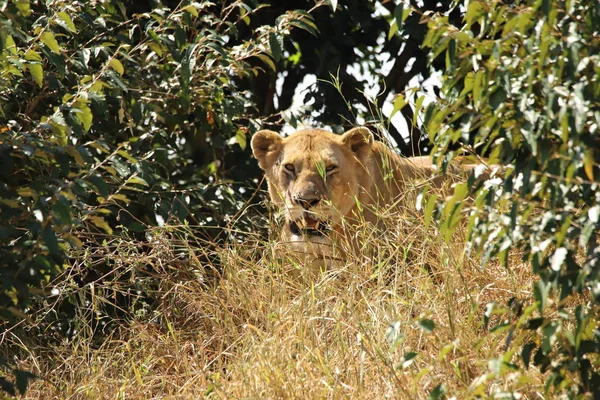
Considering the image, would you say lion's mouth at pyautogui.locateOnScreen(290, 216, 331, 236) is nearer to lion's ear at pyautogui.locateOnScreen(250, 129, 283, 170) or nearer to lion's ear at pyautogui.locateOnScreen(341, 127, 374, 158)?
lion's ear at pyautogui.locateOnScreen(341, 127, 374, 158)

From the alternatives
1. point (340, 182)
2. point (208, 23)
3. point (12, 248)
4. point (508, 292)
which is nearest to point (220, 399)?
point (12, 248)

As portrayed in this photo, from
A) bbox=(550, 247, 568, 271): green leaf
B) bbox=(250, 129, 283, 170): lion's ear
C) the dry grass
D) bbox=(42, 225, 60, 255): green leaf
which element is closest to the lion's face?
bbox=(250, 129, 283, 170): lion's ear

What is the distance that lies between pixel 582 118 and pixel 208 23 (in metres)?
4.73

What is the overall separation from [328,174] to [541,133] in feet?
10.7

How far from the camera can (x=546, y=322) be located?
3174 millimetres

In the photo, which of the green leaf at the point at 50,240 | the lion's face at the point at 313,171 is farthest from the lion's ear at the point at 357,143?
the green leaf at the point at 50,240

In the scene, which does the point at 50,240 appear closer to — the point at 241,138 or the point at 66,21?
the point at 66,21

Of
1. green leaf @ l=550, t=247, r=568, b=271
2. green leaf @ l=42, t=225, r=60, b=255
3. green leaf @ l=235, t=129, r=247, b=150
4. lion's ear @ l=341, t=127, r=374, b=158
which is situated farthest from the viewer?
green leaf @ l=235, t=129, r=247, b=150

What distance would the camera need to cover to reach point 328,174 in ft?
20.7

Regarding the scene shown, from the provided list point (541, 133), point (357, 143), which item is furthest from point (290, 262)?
point (541, 133)

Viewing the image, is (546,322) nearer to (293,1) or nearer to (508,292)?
(508,292)

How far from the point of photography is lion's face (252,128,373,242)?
5.95 meters

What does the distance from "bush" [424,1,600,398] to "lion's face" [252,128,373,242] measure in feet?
8.42

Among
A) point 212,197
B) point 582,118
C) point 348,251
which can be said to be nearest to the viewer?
point 582,118
